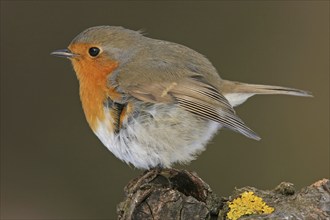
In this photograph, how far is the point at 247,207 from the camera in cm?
332

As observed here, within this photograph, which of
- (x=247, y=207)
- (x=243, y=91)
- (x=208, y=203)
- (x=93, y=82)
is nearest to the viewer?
(x=247, y=207)

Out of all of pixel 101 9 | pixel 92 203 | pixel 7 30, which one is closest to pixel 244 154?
pixel 92 203

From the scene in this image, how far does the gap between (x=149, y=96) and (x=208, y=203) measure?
1141mm

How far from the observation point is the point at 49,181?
19.6 feet

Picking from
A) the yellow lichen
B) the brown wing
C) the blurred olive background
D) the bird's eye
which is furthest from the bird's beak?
the yellow lichen

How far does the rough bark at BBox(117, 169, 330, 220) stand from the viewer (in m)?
3.26

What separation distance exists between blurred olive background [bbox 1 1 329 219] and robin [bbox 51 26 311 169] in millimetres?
1277

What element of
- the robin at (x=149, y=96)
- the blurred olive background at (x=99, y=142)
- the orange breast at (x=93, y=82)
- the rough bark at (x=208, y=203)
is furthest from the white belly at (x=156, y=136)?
the blurred olive background at (x=99, y=142)

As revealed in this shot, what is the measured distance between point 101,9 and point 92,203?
1.81 m

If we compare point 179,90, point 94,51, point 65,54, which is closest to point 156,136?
point 179,90

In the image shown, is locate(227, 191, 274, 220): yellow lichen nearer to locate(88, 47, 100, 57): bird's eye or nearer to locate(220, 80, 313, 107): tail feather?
locate(220, 80, 313, 107): tail feather

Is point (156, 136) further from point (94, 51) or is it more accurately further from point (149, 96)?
point (94, 51)

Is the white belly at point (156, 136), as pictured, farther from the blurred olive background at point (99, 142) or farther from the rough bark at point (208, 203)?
the blurred olive background at point (99, 142)

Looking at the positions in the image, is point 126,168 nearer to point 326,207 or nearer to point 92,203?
point 92,203
